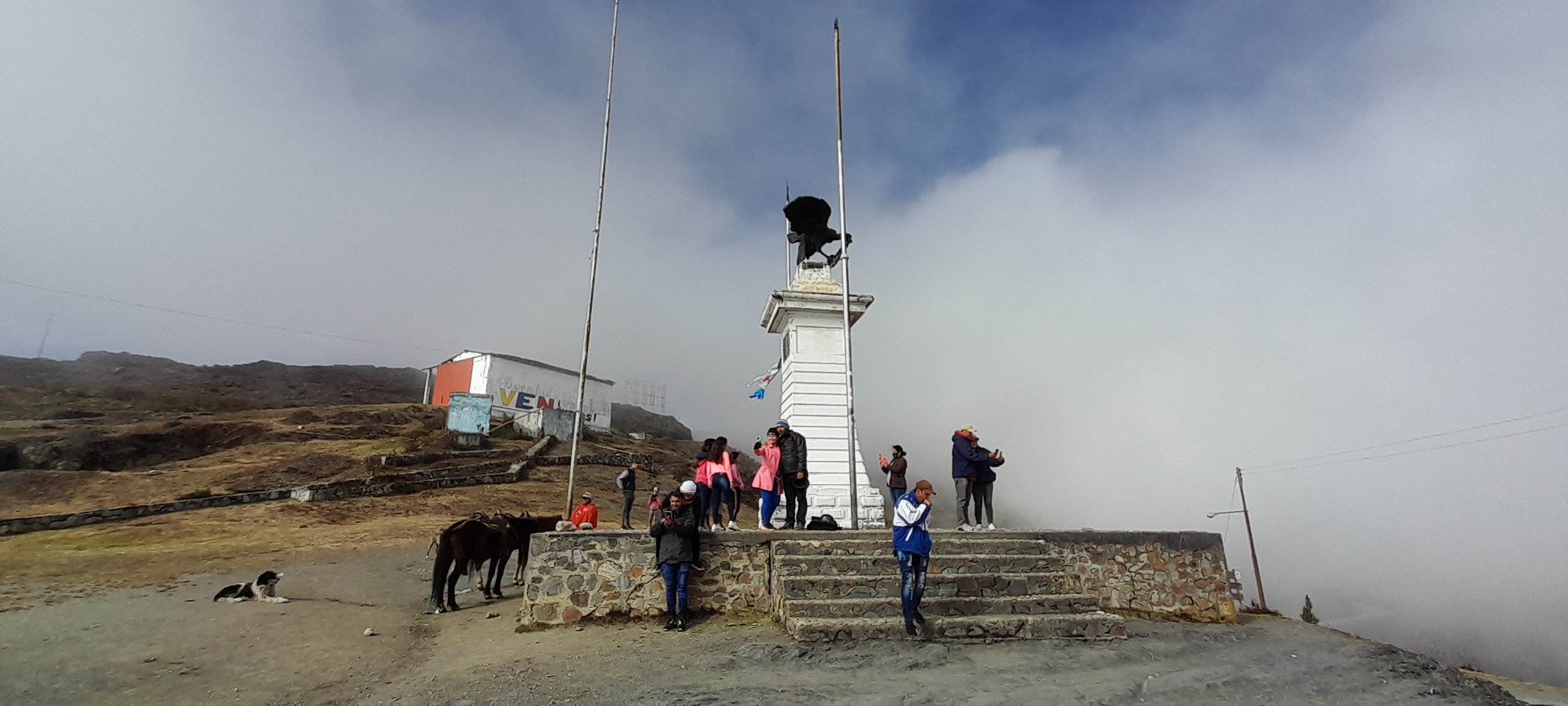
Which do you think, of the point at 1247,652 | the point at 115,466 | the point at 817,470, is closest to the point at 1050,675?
the point at 1247,652

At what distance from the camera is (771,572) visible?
7953mm

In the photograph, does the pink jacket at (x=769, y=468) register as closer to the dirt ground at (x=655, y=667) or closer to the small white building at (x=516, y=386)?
the dirt ground at (x=655, y=667)

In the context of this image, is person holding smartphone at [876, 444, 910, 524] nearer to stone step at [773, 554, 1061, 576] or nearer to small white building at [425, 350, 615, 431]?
stone step at [773, 554, 1061, 576]

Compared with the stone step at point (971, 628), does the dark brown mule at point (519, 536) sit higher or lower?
higher

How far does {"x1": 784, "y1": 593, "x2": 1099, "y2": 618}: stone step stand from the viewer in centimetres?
685

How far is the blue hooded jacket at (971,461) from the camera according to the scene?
32.3ft

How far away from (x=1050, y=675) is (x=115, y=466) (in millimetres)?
37371

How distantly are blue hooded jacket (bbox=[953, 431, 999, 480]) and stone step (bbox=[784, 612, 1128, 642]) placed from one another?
9.95 ft

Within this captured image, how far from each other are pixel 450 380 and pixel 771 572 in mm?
45543

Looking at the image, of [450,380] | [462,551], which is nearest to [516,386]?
[450,380]

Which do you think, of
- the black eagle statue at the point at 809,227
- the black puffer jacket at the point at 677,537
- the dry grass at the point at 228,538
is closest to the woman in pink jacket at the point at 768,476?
the black puffer jacket at the point at 677,537

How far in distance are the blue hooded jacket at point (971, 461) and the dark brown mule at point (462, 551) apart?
661 centimetres

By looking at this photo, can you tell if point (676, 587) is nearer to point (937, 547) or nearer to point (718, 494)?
point (718, 494)

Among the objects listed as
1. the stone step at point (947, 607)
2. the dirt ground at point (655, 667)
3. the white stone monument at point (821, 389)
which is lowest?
the dirt ground at point (655, 667)
